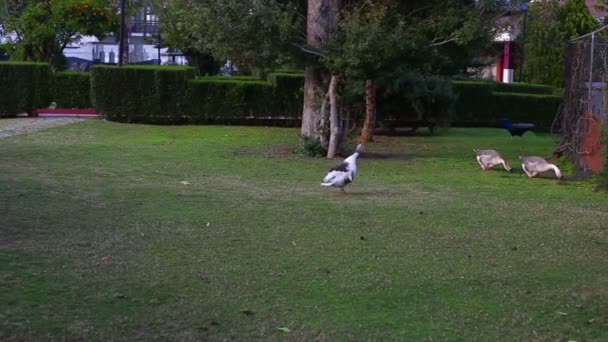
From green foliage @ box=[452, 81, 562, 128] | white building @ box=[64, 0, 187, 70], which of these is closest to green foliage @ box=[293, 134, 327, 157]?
green foliage @ box=[452, 81, 562, 128]

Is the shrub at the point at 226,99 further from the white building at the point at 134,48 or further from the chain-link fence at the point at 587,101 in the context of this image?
the white building at the point at 134,48

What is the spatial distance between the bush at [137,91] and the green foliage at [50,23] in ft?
28.4

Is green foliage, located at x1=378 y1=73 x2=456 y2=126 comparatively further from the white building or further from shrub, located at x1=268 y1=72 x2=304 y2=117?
the white building

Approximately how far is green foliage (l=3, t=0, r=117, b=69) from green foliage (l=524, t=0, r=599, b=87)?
1855 centimetres

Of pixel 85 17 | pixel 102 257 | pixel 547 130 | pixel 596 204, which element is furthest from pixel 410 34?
pixel 85 17

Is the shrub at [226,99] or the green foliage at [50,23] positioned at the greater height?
the green foliage at [50,23]

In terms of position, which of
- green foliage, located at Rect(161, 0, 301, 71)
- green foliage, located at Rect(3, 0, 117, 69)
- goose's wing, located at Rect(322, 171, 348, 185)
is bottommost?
goose's wing, located at Rect(322, 171, 348, 185)

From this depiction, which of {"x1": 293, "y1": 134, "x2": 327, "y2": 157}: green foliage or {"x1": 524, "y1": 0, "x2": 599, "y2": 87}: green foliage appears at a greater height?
{"x1": 524, "y1": 0, "x2": 599, "y2": 87}: green foliage

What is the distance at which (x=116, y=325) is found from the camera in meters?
6.70

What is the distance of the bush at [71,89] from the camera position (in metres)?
30.7

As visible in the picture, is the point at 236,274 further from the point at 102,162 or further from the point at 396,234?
the point at 102,162

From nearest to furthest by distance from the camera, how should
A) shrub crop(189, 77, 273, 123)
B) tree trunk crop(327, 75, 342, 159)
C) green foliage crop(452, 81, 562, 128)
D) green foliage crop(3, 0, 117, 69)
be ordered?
tree trunk crop(327, 75, 342, 159) < shrub crop(189, 77, 273, 123) < green foliage crop(452, 81, 562, 128) < green foliage crop(3, 0, 117, 69)

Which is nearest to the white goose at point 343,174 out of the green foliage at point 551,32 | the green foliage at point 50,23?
the green foliage at point 50,23

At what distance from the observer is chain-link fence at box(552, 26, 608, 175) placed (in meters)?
16.7
